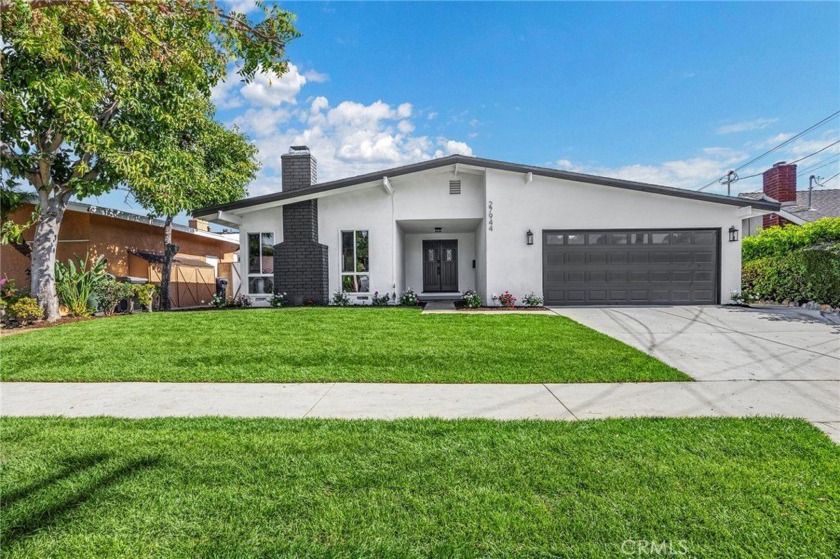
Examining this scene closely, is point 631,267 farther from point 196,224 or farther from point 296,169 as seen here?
point 196,224

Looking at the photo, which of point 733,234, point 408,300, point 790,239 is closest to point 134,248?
point 408,300

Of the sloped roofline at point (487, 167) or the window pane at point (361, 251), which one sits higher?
the sloped roofline at point (487, 167)

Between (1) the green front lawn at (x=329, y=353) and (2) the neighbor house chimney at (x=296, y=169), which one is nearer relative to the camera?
(1) the green front lawn at (x=329, y=353)

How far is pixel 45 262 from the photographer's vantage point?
31.5 feet

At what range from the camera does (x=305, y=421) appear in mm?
3418

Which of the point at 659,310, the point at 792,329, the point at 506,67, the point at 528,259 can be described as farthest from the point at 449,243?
the point at 792,329

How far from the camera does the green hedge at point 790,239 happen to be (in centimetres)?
996

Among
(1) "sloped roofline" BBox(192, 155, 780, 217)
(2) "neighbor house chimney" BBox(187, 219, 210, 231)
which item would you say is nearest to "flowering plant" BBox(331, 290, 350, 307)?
(1) "sloped roofline" BBox(192, 155, 780, 217)

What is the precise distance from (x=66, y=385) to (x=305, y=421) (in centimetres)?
344

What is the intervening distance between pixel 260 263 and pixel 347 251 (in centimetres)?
284

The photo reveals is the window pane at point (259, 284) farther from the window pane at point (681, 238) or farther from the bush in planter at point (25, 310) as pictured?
the window pane at point (681, 238)

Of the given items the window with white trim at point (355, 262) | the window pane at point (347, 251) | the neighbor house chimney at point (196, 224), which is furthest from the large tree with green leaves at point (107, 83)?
the neighbor house chimney at point (196, 224)

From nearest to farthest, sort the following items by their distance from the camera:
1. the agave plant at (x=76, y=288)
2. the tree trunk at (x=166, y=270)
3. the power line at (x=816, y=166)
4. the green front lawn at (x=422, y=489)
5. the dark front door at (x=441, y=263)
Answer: the green front lawn at (x=422, y=489) < the agave plant at (x=76, y=288) < the tree trunk at (x=166, y=270) < the dark front door at (x=441, y=263) < the power line at (x=816, y=166)

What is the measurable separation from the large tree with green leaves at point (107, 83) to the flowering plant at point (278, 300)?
153 inches
